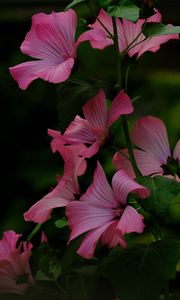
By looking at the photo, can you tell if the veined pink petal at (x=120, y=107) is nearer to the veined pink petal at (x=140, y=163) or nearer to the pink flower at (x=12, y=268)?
the veined pink petal at (x=140, y=163)

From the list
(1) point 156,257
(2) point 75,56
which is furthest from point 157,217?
(2) point 75,56

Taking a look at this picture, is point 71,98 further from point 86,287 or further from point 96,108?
point 86,287

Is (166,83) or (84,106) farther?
(166,83)

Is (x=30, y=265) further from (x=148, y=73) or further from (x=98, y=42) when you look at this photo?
(x=148, y=73)

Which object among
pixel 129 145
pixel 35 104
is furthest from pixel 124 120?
pixel 35 104

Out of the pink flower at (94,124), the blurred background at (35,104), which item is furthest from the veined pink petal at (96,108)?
the blurred background at (35,104)
